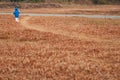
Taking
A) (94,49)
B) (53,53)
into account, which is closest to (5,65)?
(53,53)

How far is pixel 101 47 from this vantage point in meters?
17.8

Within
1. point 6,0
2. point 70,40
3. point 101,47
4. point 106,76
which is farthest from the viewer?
point 6,0

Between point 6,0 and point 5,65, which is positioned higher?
point 5,65

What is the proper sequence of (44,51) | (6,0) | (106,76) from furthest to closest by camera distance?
1. (6,0)
2. (44,51)
3. (106,76)

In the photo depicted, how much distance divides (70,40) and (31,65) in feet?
25.3

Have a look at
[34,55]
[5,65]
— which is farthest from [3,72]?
[34,55]

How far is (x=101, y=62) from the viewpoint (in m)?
13.9

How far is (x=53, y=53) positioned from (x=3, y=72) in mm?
4239

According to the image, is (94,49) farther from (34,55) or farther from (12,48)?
(12,48)

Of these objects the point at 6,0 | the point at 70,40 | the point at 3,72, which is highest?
the point at 3,72

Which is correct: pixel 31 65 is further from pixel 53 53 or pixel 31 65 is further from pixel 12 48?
pixel 12 48

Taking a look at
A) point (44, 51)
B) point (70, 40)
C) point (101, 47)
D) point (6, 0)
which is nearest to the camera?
point (44, 51)

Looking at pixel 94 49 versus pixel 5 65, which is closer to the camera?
pixel 5 65

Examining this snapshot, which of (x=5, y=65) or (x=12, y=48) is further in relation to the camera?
(x=12, y=48)
